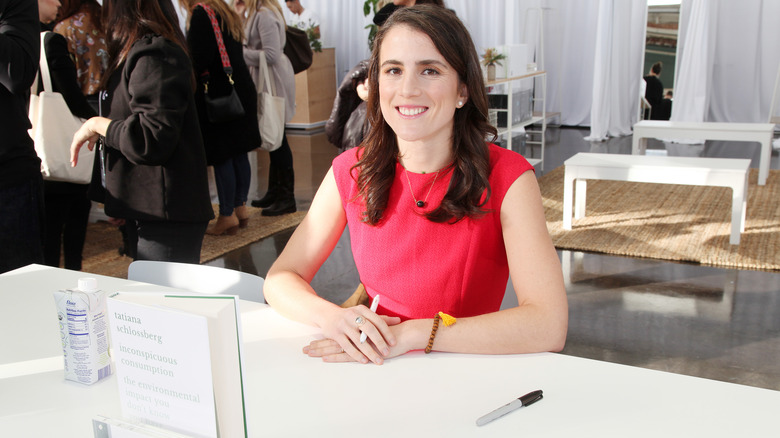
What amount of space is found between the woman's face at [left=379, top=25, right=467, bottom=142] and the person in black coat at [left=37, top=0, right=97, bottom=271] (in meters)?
1.82

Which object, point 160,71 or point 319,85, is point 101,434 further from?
point 319,85

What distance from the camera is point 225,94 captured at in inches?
155

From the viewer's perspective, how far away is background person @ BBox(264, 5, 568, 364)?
1.43 metres

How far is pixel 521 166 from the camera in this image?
149cm

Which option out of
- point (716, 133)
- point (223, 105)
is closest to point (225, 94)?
point (223, 105)

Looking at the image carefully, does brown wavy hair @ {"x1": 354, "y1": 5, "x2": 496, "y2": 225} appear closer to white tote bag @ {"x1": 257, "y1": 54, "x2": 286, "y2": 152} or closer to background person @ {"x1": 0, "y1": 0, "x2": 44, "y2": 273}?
background person @ {"x1": 0, "y1": 0, "x2": 44, "y2": 273}

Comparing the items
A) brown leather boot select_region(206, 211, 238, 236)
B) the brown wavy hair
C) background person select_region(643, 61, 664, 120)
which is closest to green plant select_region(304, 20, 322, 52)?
background person select_region(643, 61, 664, 120)

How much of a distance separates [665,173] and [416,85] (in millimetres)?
3236

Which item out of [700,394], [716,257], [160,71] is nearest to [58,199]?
[160,71]

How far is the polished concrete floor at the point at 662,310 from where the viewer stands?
103 inches

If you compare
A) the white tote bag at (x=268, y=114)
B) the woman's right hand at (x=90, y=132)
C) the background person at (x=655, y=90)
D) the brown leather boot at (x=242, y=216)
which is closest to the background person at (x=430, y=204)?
the woman's right hand at (x=90, y=132)

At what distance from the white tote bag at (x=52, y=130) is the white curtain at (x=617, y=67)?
6457 millimetres

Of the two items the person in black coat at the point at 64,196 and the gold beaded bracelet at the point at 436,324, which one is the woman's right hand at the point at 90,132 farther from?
the gold beaded bracelet at the point at 436,324

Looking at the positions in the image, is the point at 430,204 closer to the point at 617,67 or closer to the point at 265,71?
the point at 265,71
